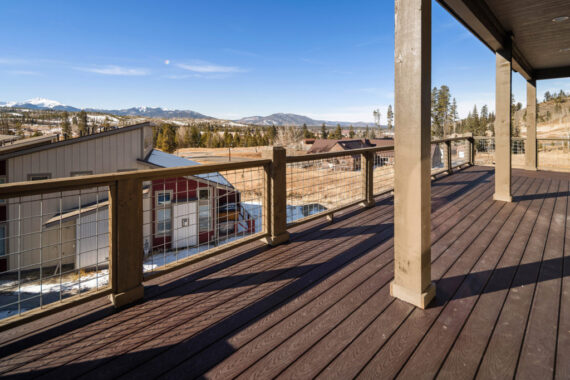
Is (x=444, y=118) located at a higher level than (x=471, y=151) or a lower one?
higher

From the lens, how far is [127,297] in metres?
1.93

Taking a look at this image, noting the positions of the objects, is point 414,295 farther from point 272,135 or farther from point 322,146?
point 272,135

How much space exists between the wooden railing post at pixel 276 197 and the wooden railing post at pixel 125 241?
50.4 inches

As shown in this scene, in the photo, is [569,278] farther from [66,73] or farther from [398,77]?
[66,73]

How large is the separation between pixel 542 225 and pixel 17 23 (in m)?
77.5

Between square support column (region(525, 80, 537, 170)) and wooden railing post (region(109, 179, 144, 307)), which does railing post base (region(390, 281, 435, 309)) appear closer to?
wooden railing post (region(109, 179, 144, 307))

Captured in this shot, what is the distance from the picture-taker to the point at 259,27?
4381 centimetres

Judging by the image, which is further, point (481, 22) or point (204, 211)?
point (204, 211)

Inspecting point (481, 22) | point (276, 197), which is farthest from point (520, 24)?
point (276, 197)

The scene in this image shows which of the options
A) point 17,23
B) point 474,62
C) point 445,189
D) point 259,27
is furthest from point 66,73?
point 445,189

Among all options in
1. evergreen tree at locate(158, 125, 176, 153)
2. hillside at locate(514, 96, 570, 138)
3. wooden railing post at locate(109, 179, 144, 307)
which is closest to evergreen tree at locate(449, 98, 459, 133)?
hillside at locate(514, 96, 570, 138)

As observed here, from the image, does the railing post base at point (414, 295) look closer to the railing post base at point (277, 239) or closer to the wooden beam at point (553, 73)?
the railing post base at point (277, 239)

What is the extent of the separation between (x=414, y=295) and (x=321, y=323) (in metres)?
0.68

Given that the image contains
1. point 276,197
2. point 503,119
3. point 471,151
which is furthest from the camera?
point 471,151
